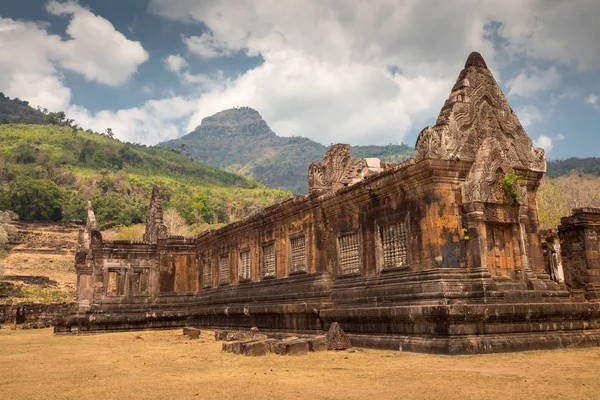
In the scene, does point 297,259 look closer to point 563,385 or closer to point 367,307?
point 367,307

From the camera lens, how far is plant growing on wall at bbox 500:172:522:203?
39.4ft

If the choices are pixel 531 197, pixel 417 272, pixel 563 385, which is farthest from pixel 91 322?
pixel 563 385

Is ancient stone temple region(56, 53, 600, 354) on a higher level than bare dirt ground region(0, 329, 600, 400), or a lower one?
higher

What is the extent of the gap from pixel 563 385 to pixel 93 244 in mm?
22402

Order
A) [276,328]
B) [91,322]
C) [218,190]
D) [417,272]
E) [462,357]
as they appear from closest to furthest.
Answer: [462,357] → [417,272] → [276,328] → [91,322] → [218,190]

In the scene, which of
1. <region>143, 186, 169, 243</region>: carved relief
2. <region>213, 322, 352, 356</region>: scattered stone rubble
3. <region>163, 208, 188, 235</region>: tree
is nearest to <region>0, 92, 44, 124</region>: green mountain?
<region>163, 208, 188, 235</region>: tree

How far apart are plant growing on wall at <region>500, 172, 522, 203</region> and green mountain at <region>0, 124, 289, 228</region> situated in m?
74.3

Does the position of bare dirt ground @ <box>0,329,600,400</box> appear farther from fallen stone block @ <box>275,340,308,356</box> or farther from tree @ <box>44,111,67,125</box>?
tree @ <box>44,111,67,125</box>

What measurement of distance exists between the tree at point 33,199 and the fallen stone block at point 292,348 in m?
85.7

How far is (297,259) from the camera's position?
663 inches

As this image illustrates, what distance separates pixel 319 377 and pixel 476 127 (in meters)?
7.02

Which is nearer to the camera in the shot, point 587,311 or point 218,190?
point 587,311

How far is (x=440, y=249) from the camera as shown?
1133 centimetres

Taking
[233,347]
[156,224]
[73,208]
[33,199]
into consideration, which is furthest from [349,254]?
[73,208]
